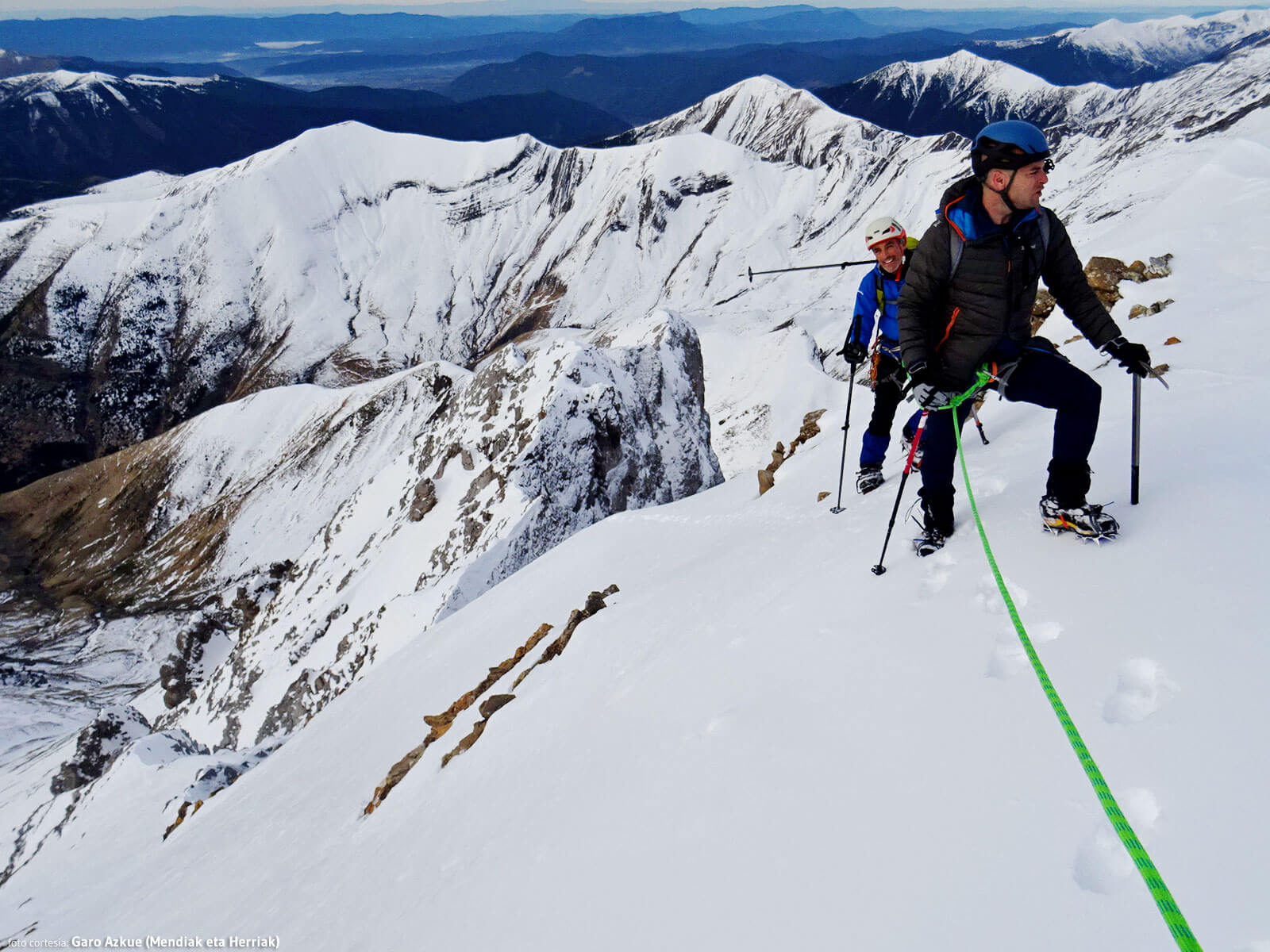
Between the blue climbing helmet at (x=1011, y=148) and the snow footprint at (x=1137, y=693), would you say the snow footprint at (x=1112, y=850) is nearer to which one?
the snow footprint at (x=1137, y=693)

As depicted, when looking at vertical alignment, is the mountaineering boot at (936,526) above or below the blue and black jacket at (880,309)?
below

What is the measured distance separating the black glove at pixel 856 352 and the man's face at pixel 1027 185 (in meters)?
3.62

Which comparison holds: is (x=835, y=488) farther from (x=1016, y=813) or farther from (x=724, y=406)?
(x=724, y=406)

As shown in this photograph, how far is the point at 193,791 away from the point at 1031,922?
71.4ft

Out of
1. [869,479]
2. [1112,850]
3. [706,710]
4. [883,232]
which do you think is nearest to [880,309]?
[883,232]

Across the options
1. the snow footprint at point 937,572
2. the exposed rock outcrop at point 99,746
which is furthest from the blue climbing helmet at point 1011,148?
the exposed rock outcrop at point 99,746

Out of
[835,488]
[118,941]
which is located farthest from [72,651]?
[835,488]

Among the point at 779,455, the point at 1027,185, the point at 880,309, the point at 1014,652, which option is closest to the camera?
the point at 1014,652

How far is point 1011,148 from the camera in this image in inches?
203

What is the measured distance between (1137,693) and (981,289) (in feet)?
10.7

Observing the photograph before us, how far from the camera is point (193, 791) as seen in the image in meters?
18.5

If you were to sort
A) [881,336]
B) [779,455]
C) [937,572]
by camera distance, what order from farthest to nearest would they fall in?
[779,455] < [881,336] < [937,572]

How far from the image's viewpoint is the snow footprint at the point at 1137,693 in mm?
3941

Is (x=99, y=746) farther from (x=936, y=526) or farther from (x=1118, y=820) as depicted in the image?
(x=1118, y=820)
